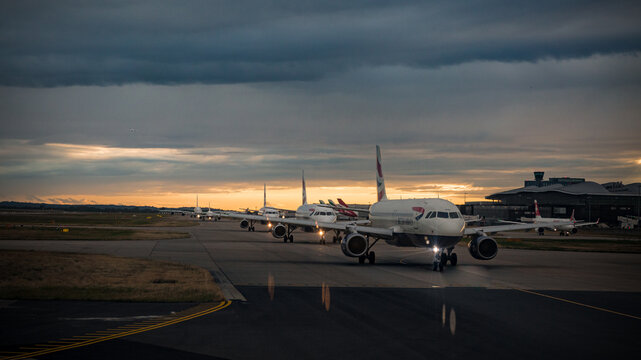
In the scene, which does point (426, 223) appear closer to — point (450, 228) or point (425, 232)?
point (425, 232)

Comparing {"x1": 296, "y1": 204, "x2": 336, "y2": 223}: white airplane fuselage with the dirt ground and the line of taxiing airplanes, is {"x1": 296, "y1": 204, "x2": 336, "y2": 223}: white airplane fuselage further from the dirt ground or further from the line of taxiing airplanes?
the dirt ground

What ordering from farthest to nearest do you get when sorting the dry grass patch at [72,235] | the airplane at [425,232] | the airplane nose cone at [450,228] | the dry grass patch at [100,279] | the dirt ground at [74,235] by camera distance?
1. the dirt ground at [74,235]
2. the dry grass patch at [72,235]
3. the airplane at [425,232]
4. the airplane nose cone at [450,228]
5. the dry grass patch at [100,279]

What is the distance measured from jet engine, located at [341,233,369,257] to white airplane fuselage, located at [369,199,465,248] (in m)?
2.91

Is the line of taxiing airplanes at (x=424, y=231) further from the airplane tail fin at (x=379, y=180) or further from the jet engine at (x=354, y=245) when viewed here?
the airplane tail fin at (x=379, y=180)

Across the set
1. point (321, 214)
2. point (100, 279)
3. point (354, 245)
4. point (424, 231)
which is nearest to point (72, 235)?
point (321, 214)

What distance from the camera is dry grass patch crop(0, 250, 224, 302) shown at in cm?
2184

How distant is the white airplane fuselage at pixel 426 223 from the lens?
33219mm

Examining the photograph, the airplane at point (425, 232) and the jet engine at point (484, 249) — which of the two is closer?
the airplane at point (425, 232)

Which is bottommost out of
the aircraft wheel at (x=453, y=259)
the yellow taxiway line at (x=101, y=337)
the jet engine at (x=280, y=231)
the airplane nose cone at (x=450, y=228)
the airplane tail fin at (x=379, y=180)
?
the aircraft wheel at (x=453, y=259)

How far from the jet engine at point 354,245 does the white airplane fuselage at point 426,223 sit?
291cm

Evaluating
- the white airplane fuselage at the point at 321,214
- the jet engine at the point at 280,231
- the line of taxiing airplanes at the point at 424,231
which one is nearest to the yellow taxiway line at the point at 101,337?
the line of taxiing airplanes at the point at 424,231

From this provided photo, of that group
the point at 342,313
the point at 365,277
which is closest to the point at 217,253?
the point at 365,277

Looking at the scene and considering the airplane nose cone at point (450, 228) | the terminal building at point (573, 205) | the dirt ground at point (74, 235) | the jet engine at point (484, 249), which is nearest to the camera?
the airplane nose cone at point (450, 228)

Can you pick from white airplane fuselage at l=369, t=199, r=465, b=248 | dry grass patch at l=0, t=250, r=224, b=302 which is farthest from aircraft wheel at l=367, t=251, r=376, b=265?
dry grass patch at l=0, t=250, r=224, b=302
